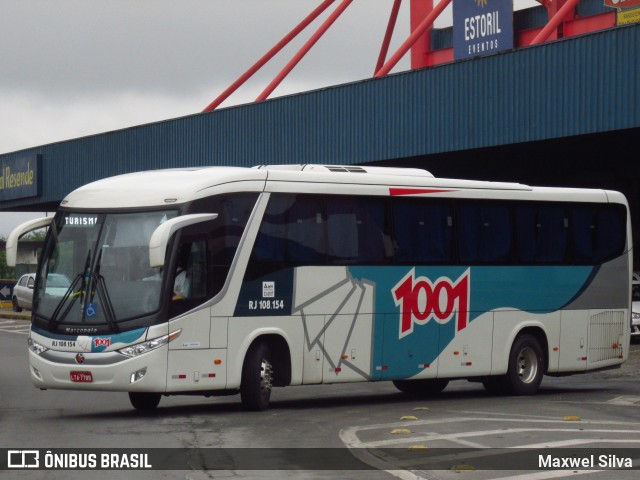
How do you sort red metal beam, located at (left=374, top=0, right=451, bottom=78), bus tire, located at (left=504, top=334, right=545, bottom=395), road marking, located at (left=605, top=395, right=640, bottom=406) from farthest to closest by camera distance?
red metal beam, located at (left=374, top=0, right=451, bottom=78) < bus tire, located at (left=504, top=334, right=545, bottom=395) < road marking, located at (left=605, top=395, right=640, bottom=406)

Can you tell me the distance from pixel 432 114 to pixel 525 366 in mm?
12270

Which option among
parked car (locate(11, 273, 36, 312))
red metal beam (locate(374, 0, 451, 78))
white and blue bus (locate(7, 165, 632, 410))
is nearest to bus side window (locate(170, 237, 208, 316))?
white and blue bus (locate(7, 165, 632, 410))

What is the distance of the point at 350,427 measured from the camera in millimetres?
15375

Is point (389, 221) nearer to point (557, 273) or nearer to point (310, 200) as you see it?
point (310, 200)

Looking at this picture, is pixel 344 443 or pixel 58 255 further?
pixel 58 255

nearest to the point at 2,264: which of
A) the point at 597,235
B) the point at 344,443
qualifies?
the point at 597,235

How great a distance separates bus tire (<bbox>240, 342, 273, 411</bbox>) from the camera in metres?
17.3

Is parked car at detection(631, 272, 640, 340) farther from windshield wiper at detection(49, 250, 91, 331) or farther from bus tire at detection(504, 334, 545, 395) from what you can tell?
windshield wiper at detection(49, 250, 91, 331)

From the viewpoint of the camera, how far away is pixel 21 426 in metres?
15.6

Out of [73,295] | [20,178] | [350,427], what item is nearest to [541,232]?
[350,427]

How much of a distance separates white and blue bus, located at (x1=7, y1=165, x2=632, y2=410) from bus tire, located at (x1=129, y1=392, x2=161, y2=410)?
0.03 m

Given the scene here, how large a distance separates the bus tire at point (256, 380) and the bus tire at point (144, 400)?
4.21 feet

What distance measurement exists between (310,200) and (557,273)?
519cm

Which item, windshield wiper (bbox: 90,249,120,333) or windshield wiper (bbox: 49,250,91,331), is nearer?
windshield wiper (bbox: 90,249,120,333)
